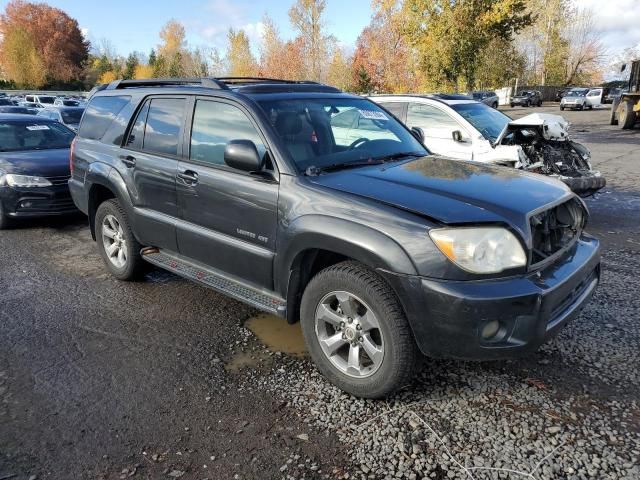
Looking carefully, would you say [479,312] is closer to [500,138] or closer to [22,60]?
[500,138]

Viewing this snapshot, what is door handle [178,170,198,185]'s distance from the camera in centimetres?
380

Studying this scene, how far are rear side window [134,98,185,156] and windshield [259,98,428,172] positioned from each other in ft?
2.97

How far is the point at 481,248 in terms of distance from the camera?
104 inches

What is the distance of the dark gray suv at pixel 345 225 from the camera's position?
8.66ft

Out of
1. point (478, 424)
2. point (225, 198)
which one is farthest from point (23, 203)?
point (478, 424)

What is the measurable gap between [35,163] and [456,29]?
1485 centimetres

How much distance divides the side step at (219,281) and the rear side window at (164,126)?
0.90 metres

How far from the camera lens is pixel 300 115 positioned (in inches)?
146

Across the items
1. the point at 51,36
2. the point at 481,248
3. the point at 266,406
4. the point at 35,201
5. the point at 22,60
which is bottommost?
the point at 266,406

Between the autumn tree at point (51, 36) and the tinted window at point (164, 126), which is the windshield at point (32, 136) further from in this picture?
the autumn tree at point (51, 36)

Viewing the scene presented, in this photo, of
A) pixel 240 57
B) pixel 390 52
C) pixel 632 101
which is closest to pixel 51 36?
pixel 240 57

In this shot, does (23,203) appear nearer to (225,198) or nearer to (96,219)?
(96,219)

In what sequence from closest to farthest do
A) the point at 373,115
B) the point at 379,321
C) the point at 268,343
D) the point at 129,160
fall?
the point at 379,321 → the point at 268,343 → the point at 373,115 → the point at 129,160

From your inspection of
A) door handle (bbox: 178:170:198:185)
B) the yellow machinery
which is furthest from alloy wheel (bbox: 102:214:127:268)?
the yellow machinery
